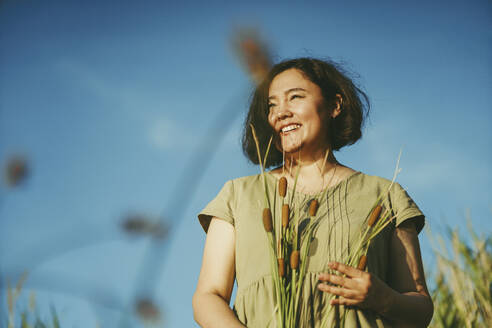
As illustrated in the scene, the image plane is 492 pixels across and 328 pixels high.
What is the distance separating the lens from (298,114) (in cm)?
190

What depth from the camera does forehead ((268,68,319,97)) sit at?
1.98 meters

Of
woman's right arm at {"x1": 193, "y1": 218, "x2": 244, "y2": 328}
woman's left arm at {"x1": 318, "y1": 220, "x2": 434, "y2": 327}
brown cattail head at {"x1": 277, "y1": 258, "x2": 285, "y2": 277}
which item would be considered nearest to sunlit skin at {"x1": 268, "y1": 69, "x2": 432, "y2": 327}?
woman's left arm at {"x1": 318, "y1": 220, "x2": 434, "y2": 327}

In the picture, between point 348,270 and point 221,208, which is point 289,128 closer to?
point 221,208

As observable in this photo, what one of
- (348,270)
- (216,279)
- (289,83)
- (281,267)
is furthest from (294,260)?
(289,83)

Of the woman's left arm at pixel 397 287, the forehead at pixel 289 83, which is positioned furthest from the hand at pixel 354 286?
the forehead at pixel 289 83

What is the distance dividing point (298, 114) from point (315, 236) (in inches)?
18.1

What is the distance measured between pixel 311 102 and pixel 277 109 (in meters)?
0.13

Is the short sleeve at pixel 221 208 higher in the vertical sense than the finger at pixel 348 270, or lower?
higher

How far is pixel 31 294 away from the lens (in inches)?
64.0

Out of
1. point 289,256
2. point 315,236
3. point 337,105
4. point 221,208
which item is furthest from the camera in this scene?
point 337,105

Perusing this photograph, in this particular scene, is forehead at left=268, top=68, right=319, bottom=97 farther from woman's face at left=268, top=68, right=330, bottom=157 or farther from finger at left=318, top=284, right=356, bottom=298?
finger at left=318, top=284, right=356, bottom=298

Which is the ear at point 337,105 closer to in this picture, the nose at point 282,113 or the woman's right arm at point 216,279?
the nose at point 282,113

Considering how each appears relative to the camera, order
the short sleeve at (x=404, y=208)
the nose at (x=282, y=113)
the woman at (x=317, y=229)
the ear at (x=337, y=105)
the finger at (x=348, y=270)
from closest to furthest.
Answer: the finger at (x=348, y=270) → the woman at (x=317, y=229) → the short sleeve at (x=404, y=208) → the nose at (x=282, y=113) → the ear at (x=337, y=105)

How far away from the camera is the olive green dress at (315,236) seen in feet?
5.29
